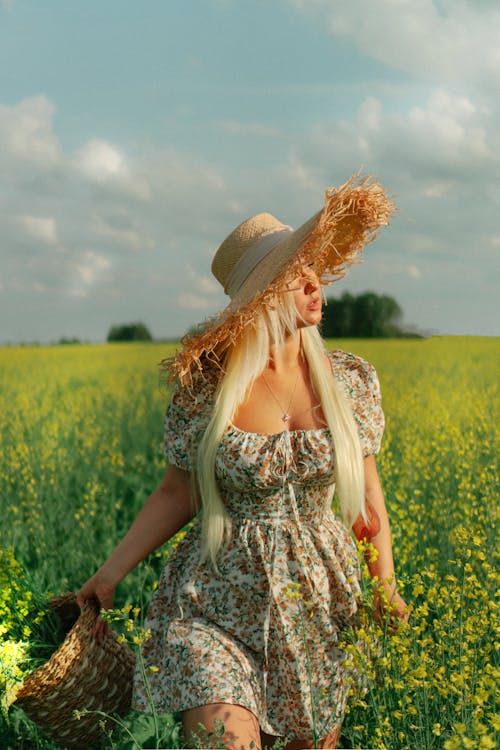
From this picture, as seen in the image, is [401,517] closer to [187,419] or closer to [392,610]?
[392,610]

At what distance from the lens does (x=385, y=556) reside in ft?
8.49

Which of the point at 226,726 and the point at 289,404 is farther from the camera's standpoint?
the point at 289,404

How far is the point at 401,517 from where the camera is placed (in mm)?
3406

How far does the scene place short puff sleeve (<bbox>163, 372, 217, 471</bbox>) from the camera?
8.23ft

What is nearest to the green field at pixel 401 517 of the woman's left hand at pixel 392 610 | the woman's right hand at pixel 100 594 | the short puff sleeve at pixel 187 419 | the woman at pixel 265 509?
the woman's left hand at pixel 392 610

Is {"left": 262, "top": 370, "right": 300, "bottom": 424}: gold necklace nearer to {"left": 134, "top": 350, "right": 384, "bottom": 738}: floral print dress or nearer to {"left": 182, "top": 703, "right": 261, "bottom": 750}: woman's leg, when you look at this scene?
{"left": 134, "top": 350, "right": 384, "bottom": 738}: floral print dress

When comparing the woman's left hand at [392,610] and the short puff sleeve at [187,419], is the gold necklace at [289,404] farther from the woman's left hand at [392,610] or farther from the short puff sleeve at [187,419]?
the woman's left hand at [392,610]

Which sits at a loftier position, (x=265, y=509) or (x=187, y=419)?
(x=187, y=419)

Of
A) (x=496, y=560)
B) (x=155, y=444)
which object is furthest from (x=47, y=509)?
(x=496, y=560)

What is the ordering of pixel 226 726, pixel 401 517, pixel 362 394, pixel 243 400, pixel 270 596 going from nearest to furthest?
pixel 226 726
pixel 270 596
pixel 243 400
pixel 362 394
pixel 401 517

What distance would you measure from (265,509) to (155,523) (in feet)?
1.15

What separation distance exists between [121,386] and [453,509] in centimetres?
659

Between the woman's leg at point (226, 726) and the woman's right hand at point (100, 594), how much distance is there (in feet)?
1.57

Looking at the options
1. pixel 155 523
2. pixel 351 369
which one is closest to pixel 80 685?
pixel 155 523
